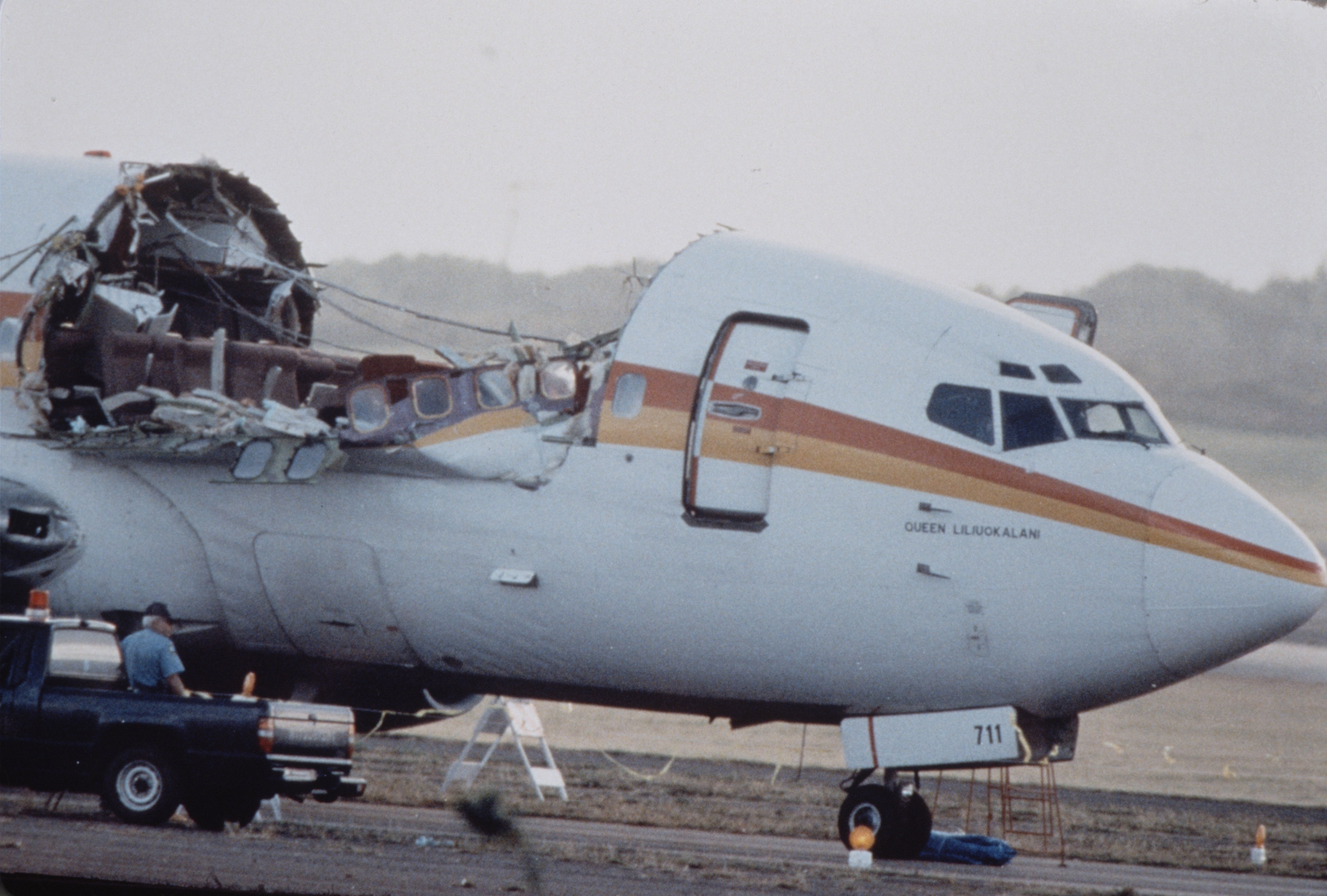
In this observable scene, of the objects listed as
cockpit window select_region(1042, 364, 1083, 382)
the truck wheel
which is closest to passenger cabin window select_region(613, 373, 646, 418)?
cockpit window select_region(1042, 364, 1083, 382)

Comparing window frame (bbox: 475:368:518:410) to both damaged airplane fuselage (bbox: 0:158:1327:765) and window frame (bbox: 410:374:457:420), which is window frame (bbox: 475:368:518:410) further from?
→ window frame (bbox: 410:374:457:420)

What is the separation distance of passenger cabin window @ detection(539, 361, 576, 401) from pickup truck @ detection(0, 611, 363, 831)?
3269 millimetres

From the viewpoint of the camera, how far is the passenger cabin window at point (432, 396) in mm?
14672

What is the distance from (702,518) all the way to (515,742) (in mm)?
9512

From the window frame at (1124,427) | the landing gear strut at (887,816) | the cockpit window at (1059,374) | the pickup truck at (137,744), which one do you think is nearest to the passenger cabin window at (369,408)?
the pickup truck at (137,744)

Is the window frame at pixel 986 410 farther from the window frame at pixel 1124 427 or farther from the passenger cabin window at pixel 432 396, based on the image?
the passenger cabin window at pixel 432 396

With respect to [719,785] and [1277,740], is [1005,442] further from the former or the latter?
[1277,740]

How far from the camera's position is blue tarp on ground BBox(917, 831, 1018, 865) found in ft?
50.7

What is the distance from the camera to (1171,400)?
3556 cm

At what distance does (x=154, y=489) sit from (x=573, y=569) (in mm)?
4122

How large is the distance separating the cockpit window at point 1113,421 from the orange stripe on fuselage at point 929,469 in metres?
0.64

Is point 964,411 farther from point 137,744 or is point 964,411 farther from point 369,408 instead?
point 137,744

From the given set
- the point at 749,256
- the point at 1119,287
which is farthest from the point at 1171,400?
the point at 749,256

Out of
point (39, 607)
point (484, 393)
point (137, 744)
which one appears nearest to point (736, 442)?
point (484, 393)
